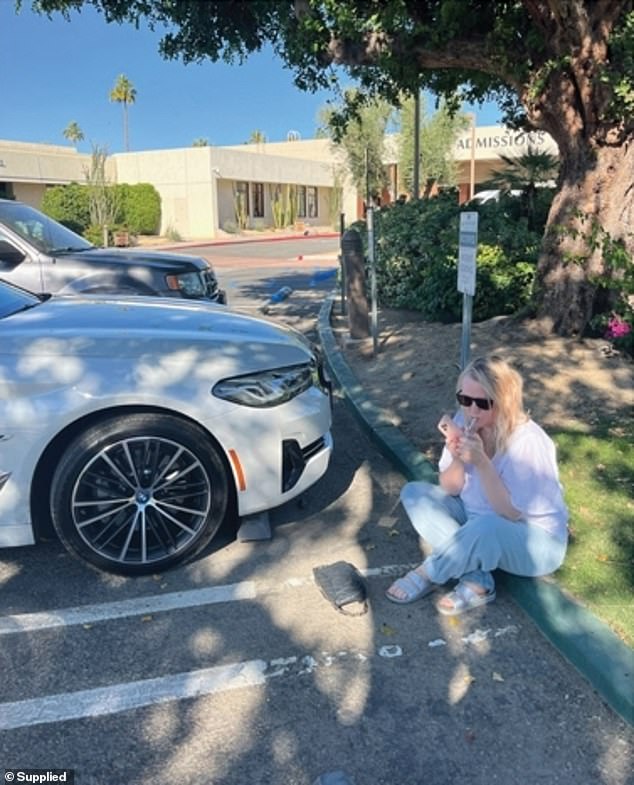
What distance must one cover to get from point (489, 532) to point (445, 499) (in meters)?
0.34

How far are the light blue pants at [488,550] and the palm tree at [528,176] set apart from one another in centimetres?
786

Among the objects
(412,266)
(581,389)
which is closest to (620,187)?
(581,389)

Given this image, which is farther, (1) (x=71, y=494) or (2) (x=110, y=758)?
(1) (x=71, y=494)

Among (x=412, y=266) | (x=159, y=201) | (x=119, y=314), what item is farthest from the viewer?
(x=159, y=201)

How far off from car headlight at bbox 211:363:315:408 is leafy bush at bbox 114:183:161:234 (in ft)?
113

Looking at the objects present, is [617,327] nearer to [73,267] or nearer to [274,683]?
[274,683]

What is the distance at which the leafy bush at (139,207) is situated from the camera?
3616cm

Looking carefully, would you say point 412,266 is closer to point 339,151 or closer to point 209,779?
point 209,779

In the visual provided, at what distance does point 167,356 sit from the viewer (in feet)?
10.7

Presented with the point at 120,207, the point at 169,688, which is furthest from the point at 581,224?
the point at 120,207

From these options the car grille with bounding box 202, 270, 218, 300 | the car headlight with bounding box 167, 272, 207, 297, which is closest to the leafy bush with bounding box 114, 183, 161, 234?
the car grille with bounding box 202, 270, 218, 300

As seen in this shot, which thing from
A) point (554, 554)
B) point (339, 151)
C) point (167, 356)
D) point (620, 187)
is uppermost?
point (339, 151)

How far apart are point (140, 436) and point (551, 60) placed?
548cm

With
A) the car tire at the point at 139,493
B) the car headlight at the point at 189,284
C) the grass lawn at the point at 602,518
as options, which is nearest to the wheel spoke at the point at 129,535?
the car tire at the point at 139,493
